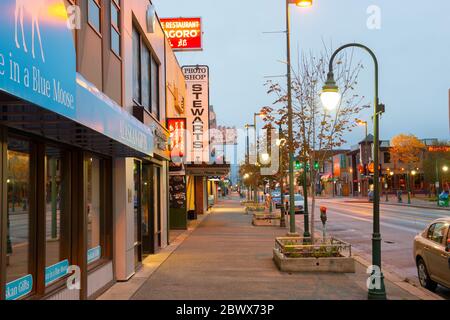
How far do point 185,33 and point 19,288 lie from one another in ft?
81.0

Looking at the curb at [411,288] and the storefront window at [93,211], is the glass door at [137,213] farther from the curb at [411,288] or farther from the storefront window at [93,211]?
the curb at [411,288]

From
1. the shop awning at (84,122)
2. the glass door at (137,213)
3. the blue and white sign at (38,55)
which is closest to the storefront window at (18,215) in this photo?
the shop awning at (84,122)

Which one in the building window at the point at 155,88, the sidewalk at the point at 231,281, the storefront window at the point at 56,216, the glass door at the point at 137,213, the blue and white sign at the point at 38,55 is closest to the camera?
the blue and white sign at the point at 38,55

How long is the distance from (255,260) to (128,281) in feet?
13.6

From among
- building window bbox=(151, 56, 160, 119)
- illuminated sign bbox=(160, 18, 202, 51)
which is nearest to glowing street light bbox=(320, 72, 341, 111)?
building window bbox=(151, 56, 160, 119)

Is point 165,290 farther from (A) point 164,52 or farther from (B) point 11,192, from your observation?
(A) point 164,52

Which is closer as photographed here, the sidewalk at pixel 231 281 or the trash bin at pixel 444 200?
the sidewalk at pixel 231 281

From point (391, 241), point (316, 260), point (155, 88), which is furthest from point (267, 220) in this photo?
point (316, 260)

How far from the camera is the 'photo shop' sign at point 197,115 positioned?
A: 27422mm

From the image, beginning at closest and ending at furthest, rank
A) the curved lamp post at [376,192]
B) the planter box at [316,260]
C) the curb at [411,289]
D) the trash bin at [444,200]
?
the curved lamp post at [376,192] < the curb at [411,289] < the planter box at [316,260] < the trash bin at [444,200]

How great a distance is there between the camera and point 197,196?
3841 cm

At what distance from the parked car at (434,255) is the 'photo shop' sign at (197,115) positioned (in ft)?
55.6

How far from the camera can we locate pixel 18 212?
6.34 meters

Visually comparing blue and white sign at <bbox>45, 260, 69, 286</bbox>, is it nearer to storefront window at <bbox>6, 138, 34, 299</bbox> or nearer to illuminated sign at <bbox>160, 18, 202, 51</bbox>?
storefront window at <bbox>6, 138, 34, 299</bbox>
